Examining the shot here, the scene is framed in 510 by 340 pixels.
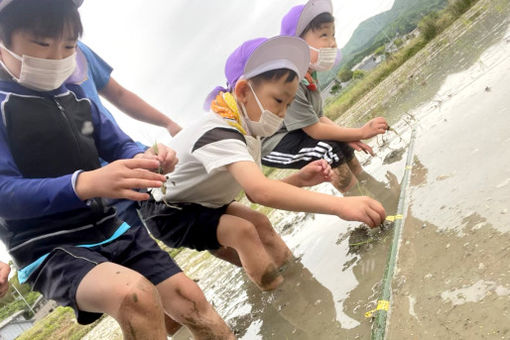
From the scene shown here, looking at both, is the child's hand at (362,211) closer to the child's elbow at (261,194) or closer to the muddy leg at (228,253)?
the child's elbow at (261,194)

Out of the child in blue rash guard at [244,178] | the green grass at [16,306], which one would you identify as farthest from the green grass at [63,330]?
the green grass at [16,306]

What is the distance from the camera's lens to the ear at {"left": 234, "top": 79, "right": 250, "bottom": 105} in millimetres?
2145

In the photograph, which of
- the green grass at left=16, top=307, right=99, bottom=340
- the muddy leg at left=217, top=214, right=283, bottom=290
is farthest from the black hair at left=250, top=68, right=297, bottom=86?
the green grass at left=16, top=307, right=99, bottom=340

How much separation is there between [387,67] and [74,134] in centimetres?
1453

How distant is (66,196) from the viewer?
1.42m

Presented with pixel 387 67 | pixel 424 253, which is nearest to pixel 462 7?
pixel 387 67

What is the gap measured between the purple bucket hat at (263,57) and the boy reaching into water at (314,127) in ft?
2.39

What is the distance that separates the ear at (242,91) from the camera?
2.14 metres

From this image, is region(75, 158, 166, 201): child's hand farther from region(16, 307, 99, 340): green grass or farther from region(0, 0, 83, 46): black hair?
region(16, 307, 99, 340): green grass

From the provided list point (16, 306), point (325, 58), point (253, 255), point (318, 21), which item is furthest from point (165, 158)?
point (16, 306)

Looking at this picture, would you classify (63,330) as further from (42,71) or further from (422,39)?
(422,39)

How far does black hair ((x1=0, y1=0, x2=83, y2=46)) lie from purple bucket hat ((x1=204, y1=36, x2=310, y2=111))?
0.96 metres

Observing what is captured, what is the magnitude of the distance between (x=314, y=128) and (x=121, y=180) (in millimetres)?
2122

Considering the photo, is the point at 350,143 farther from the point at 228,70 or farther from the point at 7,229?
the point at 7,229
